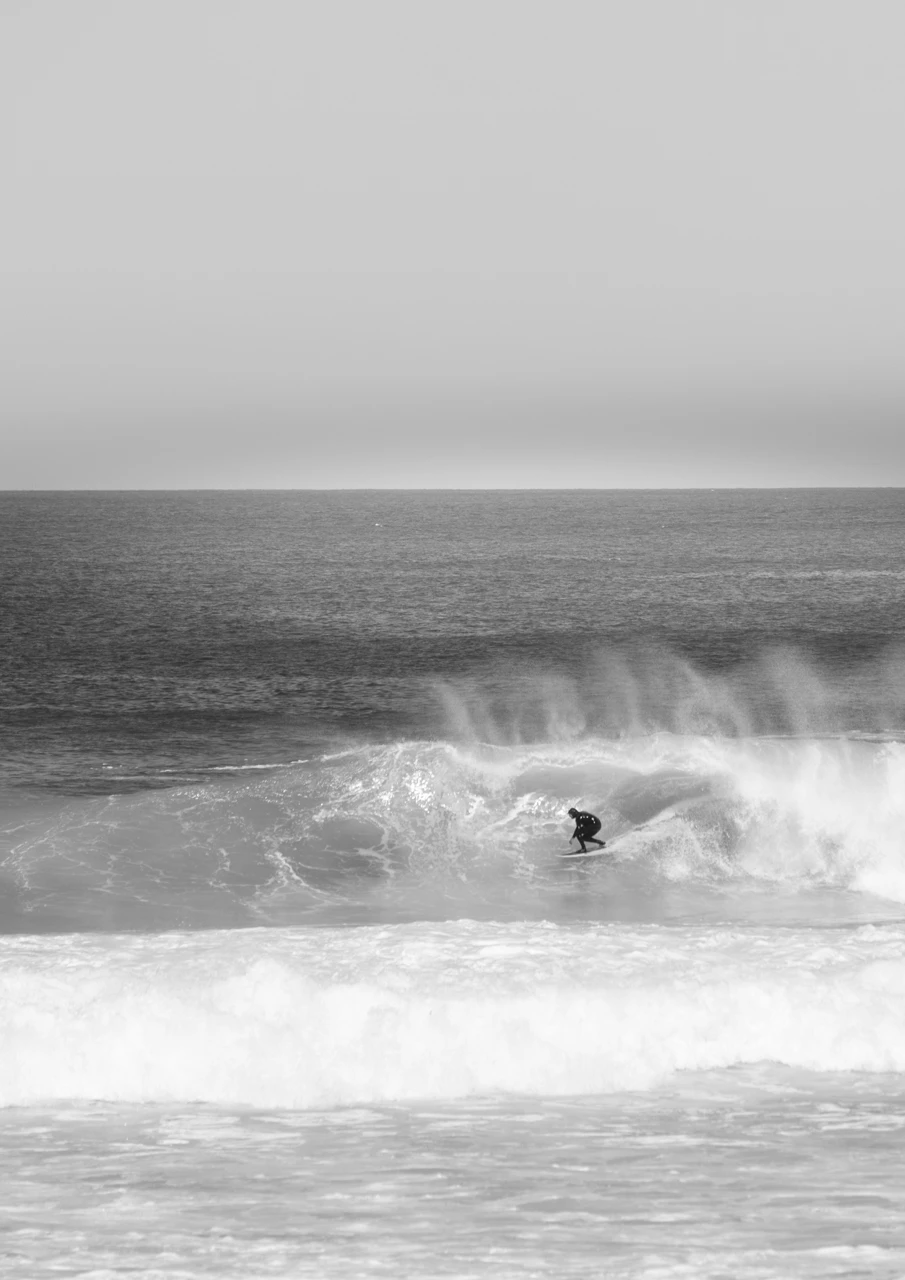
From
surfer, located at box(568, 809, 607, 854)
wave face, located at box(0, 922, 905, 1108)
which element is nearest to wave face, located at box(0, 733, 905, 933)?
surfer, located at box(568, 809, 607, 854)

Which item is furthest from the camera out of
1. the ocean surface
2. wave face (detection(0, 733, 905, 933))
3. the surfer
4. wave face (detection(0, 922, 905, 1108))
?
the surfer

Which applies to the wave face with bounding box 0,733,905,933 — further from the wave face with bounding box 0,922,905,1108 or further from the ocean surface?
the wave face with bounding box 0,922,905,1108

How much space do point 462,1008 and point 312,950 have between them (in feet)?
8.91

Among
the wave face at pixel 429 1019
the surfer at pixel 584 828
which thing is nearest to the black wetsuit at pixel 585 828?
the surfer at pixel 584 828

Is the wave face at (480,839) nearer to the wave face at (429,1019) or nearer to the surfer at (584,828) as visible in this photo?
the surfer at (584,828)

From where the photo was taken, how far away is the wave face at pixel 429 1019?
11.6 m

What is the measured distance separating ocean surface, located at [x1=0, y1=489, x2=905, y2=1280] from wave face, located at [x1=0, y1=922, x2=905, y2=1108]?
0.13 ft

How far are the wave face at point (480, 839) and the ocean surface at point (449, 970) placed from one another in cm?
10

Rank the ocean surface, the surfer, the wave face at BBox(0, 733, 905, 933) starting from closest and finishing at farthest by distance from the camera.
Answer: the ocean surface < the wave face at BBox(0, 733, 905, 933) < the surfer

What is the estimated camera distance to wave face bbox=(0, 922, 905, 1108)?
11609 mm

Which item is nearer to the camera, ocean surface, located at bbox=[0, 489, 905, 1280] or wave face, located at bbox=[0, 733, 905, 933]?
ocean surface, located at bbox=[0, 489, 905, 1280]

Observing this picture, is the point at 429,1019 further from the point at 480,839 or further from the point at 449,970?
the point at 480,839

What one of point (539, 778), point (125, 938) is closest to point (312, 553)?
point (539, 778)

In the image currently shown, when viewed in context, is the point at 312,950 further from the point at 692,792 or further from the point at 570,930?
the point at 692,792
